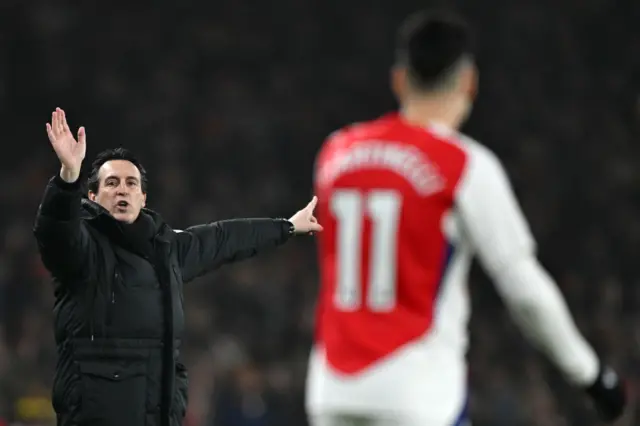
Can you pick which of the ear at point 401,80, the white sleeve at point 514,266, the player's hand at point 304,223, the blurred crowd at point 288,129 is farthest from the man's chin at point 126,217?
the blurred crowd at point 288,129

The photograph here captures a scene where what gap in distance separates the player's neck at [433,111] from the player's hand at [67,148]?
4.08 ft

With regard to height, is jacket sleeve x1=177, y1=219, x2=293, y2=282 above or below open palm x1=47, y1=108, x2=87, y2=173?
below

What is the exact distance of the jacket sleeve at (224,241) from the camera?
4781 mm

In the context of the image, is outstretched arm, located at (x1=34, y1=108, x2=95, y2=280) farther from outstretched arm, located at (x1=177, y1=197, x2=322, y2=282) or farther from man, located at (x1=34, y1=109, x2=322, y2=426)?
outstretched arm, located at (x1=177, y1=197, x2=322, y2=282)

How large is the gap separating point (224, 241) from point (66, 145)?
2.72 ft

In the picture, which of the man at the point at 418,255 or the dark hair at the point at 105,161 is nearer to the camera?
the man at the point at 418,255

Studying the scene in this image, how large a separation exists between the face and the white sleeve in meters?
1.57

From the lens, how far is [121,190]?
460cm

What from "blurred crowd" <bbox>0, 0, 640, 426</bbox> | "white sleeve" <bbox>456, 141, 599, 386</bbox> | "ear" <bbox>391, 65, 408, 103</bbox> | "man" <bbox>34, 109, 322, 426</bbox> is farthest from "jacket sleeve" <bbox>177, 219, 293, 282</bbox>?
"blurred crowd" <bbox>0, 0, 640, 426</bbox>

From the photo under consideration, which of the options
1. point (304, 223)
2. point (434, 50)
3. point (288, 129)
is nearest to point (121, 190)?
point (304, 223)

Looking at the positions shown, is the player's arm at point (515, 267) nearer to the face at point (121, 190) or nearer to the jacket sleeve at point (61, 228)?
the jacket sleeve at point (61, 228)

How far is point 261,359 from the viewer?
1207 centimetres

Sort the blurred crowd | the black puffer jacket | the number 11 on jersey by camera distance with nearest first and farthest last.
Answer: the number 11 on jersey → the black puffer jacket → the blurred crowd

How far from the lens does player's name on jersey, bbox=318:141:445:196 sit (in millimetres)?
3361
